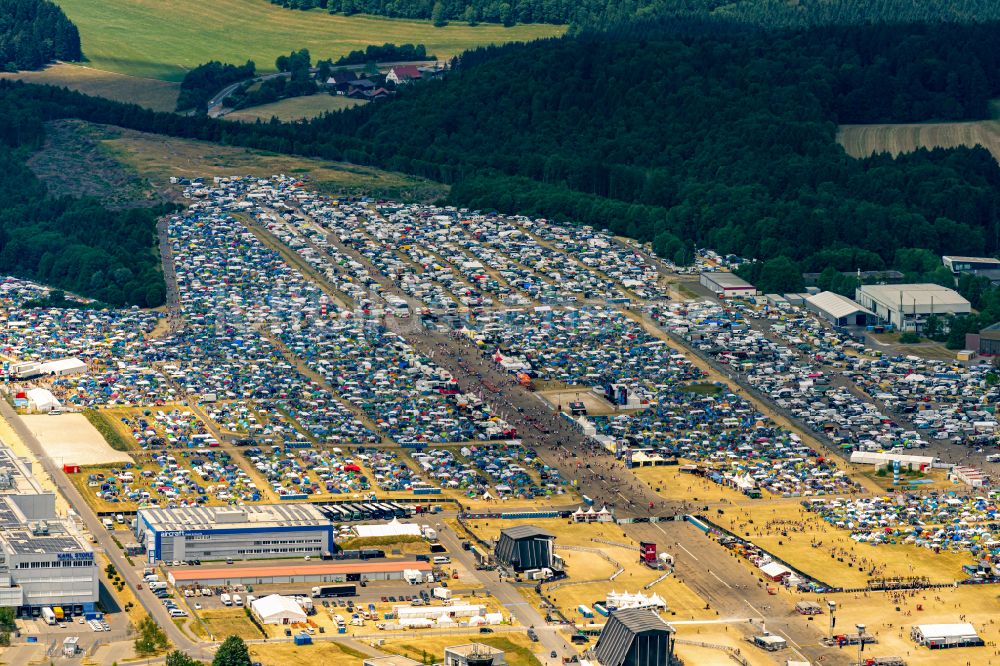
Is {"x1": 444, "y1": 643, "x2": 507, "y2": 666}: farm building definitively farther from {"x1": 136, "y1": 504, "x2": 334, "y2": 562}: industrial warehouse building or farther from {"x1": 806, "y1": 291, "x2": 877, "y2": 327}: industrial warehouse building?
{"x1": 806, "y1": 291, "x2": 877, "y2": 327}: industrial warehouse building

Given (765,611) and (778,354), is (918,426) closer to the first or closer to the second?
(778,354)

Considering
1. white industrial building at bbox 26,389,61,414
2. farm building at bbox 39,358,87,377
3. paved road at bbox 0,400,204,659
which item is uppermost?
paved road at bbox 0,400,204,659

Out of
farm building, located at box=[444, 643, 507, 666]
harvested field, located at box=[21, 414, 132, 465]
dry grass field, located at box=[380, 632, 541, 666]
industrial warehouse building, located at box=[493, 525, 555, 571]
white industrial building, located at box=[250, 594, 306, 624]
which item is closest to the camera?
farm building, located at box=[444, 643, 507, 666]

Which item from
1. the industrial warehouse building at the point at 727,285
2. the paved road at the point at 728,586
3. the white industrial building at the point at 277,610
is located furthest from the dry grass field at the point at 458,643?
the industrial warehouse building at the point at 727,285

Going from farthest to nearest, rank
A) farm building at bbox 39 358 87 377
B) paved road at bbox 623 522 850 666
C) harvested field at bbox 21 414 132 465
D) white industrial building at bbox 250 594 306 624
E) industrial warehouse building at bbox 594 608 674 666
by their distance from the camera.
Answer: farm building at bbox 39 358 87 377 → harvested field at bbox 21 414 132 465 → paved road at bbox 623 522 850 666 → white industrial building at bbox 250 594 306 624 → industrial warehouse building at bbox 594 608 674 666

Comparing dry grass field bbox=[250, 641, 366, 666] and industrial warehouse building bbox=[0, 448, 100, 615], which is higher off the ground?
industrial warehouse building bbox=[0, 448, 100, 615]

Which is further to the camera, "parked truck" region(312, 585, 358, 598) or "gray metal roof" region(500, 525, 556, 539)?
"gray metal roof" region(500, 525, 556, 539)

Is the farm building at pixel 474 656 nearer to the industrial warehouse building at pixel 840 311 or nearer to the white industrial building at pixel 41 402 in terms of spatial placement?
the white industrial building at pixel 41 402

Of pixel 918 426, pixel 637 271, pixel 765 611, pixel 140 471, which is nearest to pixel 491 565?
pixel 765 611

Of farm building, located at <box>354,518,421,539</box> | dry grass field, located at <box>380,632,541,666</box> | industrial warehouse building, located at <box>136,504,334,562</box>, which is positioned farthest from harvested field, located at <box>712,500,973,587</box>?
industrial warehouse building, located at <box>136,504,334,562</box>
